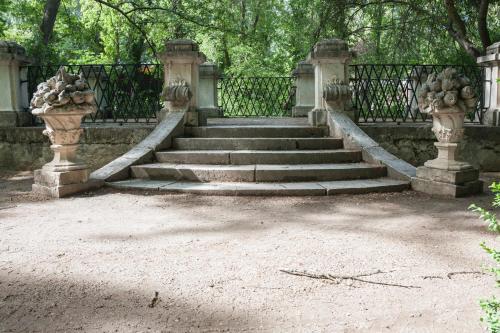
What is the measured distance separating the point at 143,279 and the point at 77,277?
0.42m

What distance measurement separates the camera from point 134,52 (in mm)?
19344

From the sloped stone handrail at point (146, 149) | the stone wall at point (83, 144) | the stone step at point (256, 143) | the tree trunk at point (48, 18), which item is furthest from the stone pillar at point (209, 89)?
the tree trunk at point (48, 18)

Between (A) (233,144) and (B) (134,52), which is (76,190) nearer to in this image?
(A) (233,144)

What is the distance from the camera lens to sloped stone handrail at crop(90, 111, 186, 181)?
604cm

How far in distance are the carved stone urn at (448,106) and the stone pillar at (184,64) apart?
3.67 metres

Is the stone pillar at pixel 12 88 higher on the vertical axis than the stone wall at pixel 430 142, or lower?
higher

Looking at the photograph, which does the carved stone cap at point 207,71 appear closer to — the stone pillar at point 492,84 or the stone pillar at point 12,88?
the stone pillar at point 12,88

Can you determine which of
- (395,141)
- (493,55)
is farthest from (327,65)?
(493,55)

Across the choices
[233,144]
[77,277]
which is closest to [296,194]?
[233,144]

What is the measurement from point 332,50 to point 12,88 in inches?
219

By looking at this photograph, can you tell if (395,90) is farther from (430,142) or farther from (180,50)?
(180,50)

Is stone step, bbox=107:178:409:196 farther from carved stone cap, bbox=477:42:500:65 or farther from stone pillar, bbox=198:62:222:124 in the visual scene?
stone pillar, bbox=198:62:222:124

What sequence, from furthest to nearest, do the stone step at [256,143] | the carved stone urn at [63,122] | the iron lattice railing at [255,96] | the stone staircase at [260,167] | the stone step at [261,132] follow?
the iron lattice railing at [255,96], the stone step at [261,132], the stone step at [256,143], the stone staircase at [260,167], the carved stone urn at [63,122]

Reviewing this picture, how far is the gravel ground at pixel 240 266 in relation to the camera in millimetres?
2186
